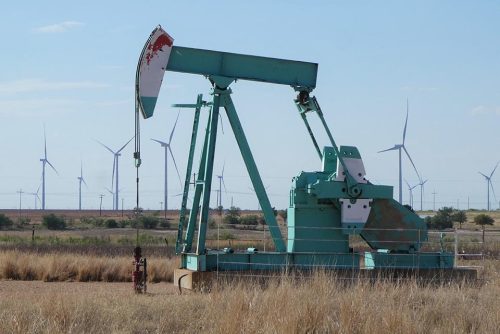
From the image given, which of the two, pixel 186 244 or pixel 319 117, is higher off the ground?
pixel 319 117

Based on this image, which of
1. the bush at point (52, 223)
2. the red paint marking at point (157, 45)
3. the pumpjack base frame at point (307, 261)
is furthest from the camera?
the bush at point (52, 223)

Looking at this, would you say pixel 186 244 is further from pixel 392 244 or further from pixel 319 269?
pixel 392 244

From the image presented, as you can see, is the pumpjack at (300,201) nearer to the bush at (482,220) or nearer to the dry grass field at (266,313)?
the dry grass field at (266,313)

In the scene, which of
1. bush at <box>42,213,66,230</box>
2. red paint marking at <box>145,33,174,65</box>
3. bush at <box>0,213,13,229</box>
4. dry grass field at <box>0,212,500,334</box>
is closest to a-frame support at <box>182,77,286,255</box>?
red paint marking at <box>145,33,174,65</box>

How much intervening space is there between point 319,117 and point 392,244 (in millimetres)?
2503

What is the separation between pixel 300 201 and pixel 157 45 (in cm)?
346

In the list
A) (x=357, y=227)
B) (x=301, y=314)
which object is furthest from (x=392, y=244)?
(x=301, y=314)

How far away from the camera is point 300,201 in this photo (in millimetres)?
14625

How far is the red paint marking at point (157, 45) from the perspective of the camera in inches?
537

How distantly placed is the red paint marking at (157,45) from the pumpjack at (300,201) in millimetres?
15

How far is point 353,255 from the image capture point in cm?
1445

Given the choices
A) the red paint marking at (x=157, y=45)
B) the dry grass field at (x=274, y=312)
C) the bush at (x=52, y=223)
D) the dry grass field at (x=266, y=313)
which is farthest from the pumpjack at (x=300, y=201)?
the bush at (x=52, y=223)

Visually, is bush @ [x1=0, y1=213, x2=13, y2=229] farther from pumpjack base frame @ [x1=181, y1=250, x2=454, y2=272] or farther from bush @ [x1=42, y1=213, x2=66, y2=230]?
pumpjack base frame @ [x1=181, y1=250, x2=454, y2=272]

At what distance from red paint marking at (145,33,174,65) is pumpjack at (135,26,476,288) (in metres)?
0.02
